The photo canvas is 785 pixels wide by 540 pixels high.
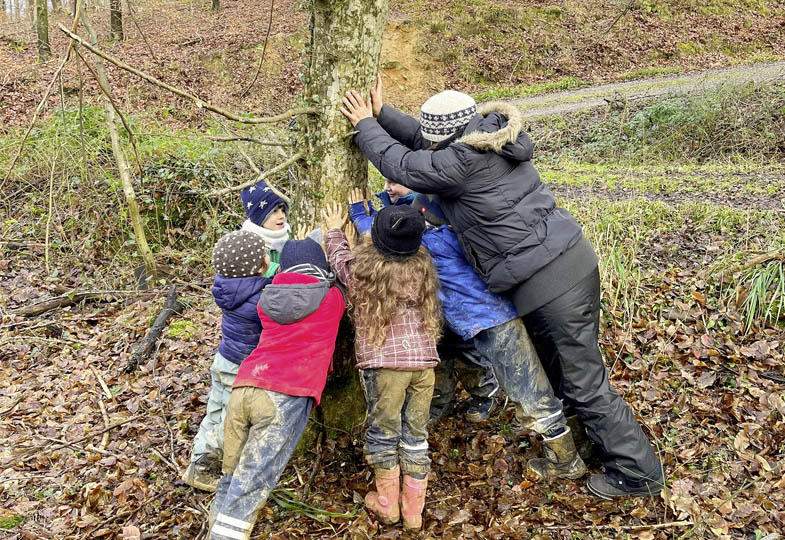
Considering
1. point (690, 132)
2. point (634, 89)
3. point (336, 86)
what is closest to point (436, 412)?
point (336, 86)

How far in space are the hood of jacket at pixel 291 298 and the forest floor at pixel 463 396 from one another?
1203mm

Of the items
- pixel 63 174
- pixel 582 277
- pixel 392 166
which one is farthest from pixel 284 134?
pixel 582 277

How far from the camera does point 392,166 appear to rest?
2.85 meters

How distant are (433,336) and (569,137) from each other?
964 centimetres

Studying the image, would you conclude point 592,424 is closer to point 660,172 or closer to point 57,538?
point 57,538

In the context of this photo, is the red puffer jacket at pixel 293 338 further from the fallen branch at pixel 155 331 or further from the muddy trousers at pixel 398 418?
the fallen branch at pixel 155 331

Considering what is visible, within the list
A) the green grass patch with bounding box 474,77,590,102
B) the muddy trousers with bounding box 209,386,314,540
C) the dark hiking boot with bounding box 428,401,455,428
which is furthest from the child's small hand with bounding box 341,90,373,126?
the green grass patch with bounding box 474,77,590,102

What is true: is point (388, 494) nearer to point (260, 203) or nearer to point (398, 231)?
point (398, 231)

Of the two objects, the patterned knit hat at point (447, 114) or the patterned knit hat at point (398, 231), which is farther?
the patterned knit hat at point (447, 114)

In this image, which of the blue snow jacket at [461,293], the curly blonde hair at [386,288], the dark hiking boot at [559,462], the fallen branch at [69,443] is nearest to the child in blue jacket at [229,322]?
the curly blonde hair at [386,288]

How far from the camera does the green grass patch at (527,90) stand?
53.0 ft

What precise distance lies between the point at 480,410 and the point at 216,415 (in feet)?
5.80

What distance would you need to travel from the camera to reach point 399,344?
2949mm

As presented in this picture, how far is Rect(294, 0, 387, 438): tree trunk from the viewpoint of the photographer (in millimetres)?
3031
